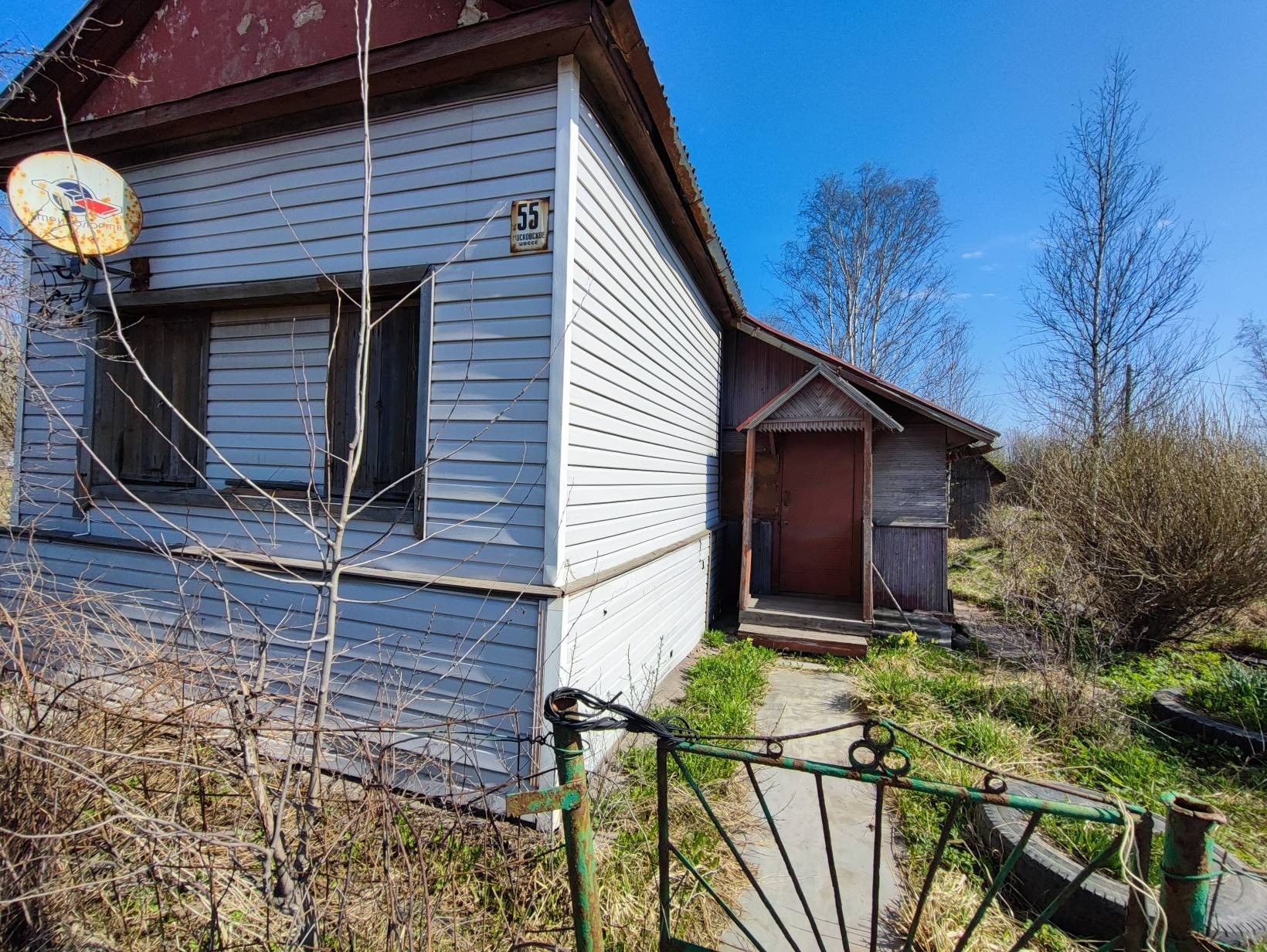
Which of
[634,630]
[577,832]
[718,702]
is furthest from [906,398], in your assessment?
[577,832]

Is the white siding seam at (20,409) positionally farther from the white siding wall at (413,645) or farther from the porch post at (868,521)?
the porch post at (868,521)

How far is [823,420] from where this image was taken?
6.94 meters

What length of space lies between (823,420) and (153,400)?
7036 millimetres

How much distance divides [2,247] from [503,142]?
16.5 feet

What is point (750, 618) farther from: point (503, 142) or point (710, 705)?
point (503, 142)

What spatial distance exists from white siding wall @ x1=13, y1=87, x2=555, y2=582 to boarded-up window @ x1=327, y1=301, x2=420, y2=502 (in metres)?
0.22

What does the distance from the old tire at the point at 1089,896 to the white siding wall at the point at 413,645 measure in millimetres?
2555

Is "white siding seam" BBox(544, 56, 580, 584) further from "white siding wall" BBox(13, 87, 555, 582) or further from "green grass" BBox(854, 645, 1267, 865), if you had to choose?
"green grass" BBox(854, 645, 1267, 865)

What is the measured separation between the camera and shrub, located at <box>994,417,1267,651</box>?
580 cm

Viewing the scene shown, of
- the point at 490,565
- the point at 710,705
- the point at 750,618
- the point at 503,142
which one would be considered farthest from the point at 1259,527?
the point at 503,142

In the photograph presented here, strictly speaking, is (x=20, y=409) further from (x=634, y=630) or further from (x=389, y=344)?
(x=634, y=630)

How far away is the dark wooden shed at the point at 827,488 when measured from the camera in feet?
22.6

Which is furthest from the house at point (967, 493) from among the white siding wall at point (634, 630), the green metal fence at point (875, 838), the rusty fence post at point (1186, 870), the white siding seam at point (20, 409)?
the white siding seam at point (20, 409)

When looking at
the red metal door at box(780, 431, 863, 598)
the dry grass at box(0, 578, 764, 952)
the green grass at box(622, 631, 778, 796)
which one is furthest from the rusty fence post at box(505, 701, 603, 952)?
the red metal door at box(780, 431, 863, 598)
